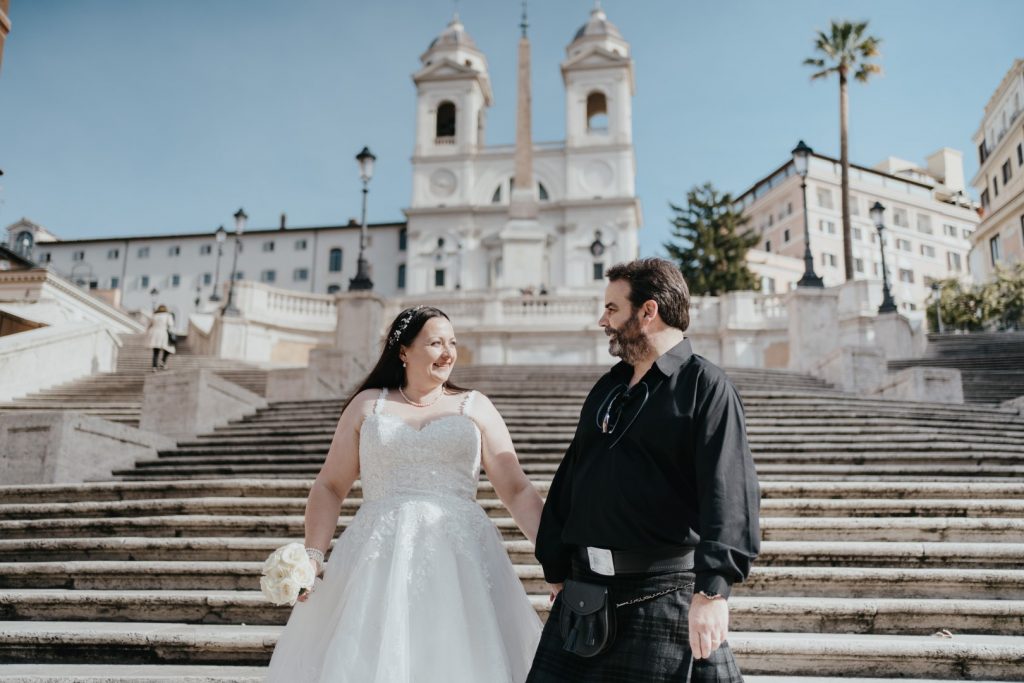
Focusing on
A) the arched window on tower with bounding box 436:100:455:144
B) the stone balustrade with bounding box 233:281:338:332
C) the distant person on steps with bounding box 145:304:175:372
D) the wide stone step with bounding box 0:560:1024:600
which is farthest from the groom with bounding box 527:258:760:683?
the arched window on tower with bounding box 436:100:455:144

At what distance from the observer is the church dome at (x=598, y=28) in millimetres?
67000

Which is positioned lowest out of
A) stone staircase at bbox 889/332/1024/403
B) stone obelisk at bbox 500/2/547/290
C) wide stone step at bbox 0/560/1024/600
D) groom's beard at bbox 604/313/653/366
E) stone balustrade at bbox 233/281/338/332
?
wide stone step at bbox 0/560/1024/600

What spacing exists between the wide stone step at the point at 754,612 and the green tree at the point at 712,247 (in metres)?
51.2

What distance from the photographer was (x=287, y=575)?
3090 mm

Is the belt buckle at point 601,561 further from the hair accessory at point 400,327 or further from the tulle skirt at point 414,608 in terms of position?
the hair accessory at point 400,327

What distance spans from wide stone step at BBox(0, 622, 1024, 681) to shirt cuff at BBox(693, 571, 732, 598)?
259 cm

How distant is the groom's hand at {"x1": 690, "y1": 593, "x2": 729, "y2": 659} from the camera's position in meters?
2.34

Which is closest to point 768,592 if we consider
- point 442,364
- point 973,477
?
point 442,364

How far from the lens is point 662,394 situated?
277cm

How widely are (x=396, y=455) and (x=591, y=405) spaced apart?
102 cm

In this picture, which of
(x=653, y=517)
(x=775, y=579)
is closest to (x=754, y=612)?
(x=775, y=579)

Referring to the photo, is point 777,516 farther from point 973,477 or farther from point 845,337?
point 845,337

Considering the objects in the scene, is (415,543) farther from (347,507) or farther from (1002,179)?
(1002,179)

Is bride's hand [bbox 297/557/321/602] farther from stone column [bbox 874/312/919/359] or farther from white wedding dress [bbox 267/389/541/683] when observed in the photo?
stone column [bbox 874/312/919/359]
